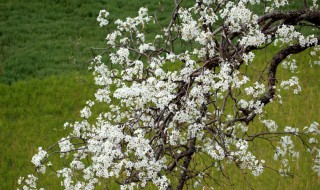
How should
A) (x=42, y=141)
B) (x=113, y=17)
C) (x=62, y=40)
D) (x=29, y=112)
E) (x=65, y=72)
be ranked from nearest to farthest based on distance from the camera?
(x=42, y=141)
(x=29, y=112)
(x=65, y=72)
(x=62, y=40)
(x=113, y=17)

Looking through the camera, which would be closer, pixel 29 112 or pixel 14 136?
pixel 14 136

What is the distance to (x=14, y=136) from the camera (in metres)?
9.10

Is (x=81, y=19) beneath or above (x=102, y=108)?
above

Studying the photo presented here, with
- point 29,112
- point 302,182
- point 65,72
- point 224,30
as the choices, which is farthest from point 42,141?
point 224,30

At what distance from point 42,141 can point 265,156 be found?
12.2 ft

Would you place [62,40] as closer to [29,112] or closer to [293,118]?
[29,112]

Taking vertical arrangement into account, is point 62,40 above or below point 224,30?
above

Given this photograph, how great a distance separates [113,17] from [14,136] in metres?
6.35

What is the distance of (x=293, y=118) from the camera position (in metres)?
9.12

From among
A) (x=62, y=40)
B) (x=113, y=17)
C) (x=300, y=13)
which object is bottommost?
(x=300, y=13)

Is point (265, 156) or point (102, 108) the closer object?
point (265, 156)

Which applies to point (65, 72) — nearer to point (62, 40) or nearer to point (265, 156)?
point (62, 40)

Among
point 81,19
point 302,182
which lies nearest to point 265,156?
point 302,182

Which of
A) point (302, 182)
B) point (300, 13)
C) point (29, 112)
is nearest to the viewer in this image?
point (300, 13)
